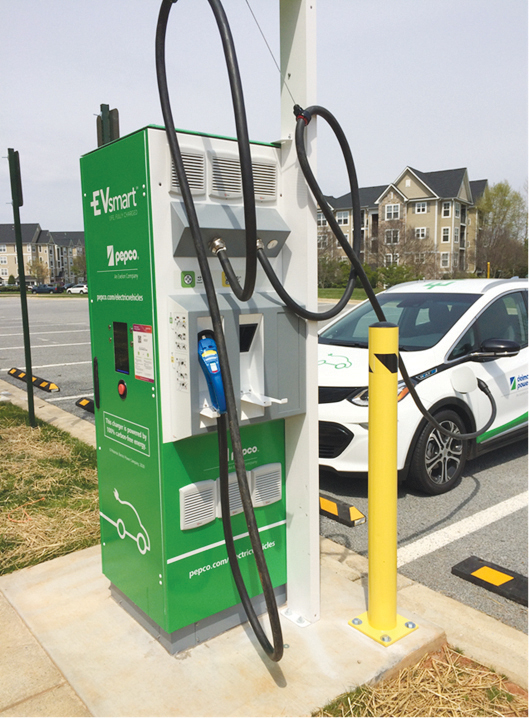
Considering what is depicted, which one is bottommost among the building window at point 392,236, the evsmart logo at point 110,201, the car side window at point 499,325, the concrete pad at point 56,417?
the concrete pad at point 56,417

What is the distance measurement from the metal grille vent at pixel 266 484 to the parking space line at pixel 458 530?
49.2 inches

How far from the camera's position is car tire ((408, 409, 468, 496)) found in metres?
4.68

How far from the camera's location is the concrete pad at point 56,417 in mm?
6496

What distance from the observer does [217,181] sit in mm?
2643

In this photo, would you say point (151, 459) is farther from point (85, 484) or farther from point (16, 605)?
point (85, 484)

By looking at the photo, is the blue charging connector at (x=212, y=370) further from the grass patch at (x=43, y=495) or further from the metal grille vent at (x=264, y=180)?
the grass patch at (x=43, y=495)

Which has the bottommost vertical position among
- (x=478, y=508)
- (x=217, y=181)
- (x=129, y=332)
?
(x=478, y=508)

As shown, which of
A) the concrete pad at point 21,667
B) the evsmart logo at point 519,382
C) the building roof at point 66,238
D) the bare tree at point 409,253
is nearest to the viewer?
the concrete pad at point 21,667

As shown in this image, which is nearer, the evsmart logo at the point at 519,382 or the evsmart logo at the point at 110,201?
the evsmart logo at the point at 110,201

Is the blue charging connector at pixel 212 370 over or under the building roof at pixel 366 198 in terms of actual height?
under

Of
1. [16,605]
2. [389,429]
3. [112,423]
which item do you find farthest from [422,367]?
[16,605]

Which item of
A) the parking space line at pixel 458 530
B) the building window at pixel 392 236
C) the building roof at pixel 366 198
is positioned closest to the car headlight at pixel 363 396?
the parking space line at pixel 458 530

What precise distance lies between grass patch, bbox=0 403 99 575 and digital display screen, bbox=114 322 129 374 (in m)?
1.58

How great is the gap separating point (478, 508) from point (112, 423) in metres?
2.95
